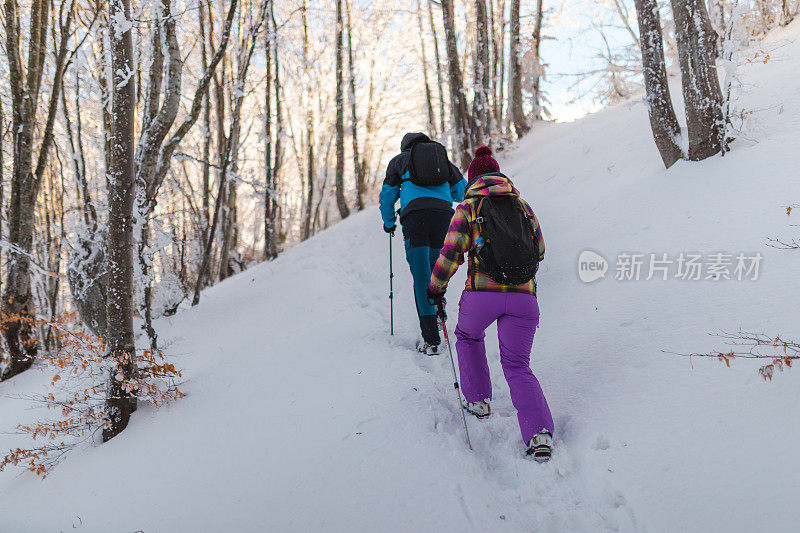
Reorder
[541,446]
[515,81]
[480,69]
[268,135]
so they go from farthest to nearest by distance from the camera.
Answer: [515,81], [268,135], [480,69], [541,446]

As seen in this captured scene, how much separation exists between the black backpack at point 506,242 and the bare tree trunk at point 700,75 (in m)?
3.45

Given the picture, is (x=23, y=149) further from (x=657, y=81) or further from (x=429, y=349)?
(x=657, y=81)

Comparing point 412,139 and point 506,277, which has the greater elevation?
point 412,139

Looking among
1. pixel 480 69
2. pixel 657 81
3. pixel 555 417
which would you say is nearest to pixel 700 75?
pixel 657 81

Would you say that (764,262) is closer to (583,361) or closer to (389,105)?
(583,361)

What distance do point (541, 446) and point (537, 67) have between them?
11.0 m

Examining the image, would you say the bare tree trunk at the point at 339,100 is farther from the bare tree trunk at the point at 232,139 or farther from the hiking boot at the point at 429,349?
the hiking boot at the point at 429,349

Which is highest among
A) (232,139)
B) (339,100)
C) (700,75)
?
(339,100)

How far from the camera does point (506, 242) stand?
9.25ft

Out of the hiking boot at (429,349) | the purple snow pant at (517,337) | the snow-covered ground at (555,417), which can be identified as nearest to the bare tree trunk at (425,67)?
the snow-covered ground at (555,417)

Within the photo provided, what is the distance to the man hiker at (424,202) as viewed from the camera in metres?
4.27

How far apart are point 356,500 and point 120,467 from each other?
78.4 inches

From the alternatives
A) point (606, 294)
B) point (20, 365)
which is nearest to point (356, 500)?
point (606, 294)

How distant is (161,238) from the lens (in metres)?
5.00
